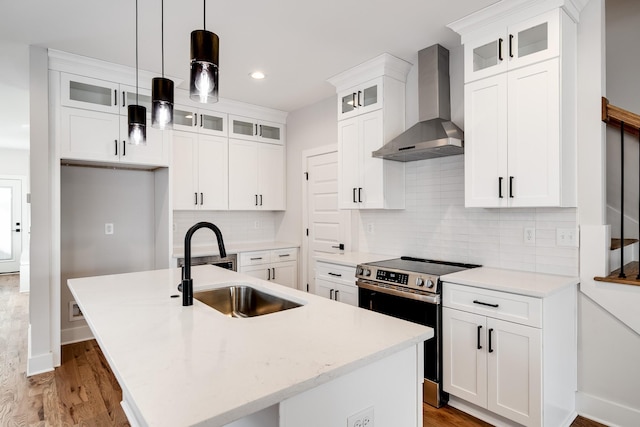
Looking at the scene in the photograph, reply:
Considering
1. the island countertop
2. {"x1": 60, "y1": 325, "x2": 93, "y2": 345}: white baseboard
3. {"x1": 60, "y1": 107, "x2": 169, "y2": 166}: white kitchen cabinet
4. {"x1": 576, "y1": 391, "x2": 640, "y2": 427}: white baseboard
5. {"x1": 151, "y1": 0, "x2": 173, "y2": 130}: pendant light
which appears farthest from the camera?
{"x1": 60, "y1": 325, "x2": 93, "y2": 345}: white baseboard

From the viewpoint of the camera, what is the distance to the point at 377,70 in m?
3.35

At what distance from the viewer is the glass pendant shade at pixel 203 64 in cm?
154

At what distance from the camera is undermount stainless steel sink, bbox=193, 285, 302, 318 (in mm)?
2154

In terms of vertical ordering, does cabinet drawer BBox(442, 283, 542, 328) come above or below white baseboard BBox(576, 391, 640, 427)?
above

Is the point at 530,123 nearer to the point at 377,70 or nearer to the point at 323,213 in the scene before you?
the point at 377,70

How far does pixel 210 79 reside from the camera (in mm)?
1595

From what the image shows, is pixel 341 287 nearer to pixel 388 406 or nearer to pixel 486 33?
pixel 388 406

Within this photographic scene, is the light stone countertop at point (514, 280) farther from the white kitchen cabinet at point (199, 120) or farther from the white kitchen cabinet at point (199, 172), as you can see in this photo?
the white kitchen cabinet at point (199, 120)

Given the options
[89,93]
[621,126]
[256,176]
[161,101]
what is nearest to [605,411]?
[621,126]

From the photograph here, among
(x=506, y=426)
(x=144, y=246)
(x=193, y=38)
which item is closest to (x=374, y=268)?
(x=506, y=426)

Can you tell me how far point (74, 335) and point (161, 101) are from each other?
3.10m

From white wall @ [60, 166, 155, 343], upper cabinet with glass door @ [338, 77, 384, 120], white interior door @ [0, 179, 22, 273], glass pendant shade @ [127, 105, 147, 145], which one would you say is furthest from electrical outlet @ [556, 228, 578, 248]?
white interior door @ [0, 179, 22, 273]

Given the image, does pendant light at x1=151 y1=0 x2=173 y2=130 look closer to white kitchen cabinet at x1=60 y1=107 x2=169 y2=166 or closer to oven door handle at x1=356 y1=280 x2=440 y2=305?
white kitchen cabinet at x1=60 y1=107 x2=169 y2=166

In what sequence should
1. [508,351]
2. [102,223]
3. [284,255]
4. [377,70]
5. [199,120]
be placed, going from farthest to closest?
[284,255]
[199,120]
[102,223]
[377,70]
[508,351]
